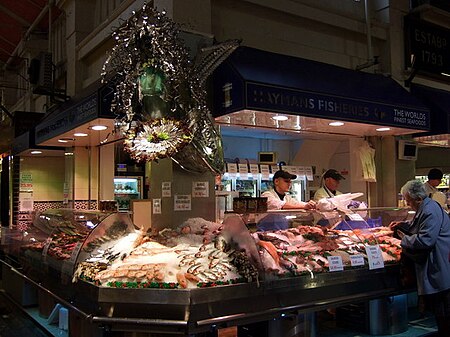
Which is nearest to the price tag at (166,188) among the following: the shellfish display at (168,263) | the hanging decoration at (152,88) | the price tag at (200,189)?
the price tag at (200,189)

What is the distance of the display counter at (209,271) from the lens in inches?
154

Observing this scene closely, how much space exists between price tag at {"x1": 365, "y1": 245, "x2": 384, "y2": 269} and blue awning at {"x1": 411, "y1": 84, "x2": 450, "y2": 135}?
4.07 metres

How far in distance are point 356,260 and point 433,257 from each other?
2.74 ft

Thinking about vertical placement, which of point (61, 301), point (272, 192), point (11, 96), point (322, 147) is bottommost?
point (61, 301)

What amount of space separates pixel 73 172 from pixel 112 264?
6.13 m

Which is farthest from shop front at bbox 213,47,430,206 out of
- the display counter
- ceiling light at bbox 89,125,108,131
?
ceiling light at bbox 89,125,108,131

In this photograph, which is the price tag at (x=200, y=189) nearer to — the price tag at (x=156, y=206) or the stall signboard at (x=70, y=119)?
the price tag at (x=156, y=206)

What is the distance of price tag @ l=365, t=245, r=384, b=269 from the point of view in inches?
196

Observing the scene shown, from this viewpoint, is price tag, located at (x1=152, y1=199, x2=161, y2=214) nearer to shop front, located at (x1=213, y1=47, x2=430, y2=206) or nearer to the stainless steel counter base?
shop front, located at (x1=213, y1=47, x2=430, y2=206)

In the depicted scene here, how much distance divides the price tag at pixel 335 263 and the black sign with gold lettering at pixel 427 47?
5.62 m

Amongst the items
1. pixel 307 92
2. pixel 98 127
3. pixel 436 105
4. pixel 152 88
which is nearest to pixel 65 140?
pixel 98 127

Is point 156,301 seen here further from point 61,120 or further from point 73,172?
point 73,172

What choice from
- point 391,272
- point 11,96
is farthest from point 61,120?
point 11,96

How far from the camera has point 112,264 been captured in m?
4.42
